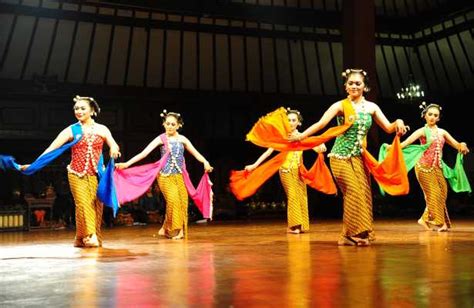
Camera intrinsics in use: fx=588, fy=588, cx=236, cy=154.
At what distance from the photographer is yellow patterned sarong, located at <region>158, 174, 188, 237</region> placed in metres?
6.73

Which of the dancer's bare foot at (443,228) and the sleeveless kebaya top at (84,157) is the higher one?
the sleeveless kebaya top at (84,157)

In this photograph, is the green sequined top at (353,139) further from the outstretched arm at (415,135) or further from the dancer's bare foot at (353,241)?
the outstretched arm at (415,135)

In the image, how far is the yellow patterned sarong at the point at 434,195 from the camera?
285 inches

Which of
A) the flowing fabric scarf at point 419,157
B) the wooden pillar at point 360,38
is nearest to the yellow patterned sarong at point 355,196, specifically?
the flowing fabric scarf at point 419,157

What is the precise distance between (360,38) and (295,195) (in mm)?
4746

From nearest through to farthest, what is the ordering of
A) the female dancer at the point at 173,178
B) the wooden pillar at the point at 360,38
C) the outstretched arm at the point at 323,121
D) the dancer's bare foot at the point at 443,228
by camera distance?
the outstretched arm at the point at 323,121 → the female dancer at the point at 173,178 → the dancer's bare foot at the point at 443,228 → the wooden pillar at the point at 360,38

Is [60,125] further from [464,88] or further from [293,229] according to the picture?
[464,88]

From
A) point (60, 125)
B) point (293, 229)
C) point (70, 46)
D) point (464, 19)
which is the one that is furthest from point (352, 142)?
point (464, 19)

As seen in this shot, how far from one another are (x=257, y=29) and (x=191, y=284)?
12.4 m

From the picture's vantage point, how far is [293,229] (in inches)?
288

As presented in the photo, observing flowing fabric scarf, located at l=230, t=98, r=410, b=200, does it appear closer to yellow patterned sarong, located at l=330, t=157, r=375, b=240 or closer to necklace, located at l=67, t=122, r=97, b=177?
yellow patterned sarong, located at l=330, t=157, r=375, b=240

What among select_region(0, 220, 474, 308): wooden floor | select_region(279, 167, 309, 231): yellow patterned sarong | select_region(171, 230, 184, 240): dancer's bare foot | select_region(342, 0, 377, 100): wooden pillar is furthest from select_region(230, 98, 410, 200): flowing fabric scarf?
select_region(342, 0, 377, 100): wooden pillar

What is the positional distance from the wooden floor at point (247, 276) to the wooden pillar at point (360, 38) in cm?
623

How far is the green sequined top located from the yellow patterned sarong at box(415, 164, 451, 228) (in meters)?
2.50
